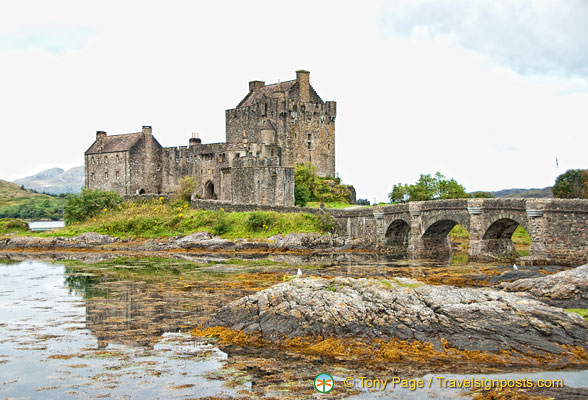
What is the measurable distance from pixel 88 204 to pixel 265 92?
18.1 metres

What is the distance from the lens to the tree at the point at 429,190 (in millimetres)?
52125

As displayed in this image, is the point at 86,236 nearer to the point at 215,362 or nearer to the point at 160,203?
the point at 160,203

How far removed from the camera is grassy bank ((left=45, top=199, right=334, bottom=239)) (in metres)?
43.3

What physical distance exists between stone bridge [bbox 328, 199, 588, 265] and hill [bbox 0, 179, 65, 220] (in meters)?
67.5

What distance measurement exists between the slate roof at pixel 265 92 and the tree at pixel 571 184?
89.4 feet

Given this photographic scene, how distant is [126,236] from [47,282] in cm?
Result: 2042

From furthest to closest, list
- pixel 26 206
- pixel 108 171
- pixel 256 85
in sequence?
1. pixel 26 206
2. pixel 108 171
3. pixel 256 85

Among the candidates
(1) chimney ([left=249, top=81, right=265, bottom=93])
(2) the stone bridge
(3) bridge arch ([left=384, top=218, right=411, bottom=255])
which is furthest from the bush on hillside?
(1) chimney ([left=249, top=81, right=265, bottom=93])

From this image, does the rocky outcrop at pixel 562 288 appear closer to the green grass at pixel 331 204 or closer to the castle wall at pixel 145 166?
the green grass at pixel 331 204

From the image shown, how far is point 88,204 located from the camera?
52062 millimetres

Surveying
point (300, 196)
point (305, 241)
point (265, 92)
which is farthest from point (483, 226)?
point (265, 92)

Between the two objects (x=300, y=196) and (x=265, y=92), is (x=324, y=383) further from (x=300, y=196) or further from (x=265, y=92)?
(x=265, y=92)

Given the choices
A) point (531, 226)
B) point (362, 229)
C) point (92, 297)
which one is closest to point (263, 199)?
point (362, 229)

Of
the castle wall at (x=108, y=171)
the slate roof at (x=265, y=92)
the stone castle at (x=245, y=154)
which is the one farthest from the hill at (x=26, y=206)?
the slate roof at (x=265, y=92)
